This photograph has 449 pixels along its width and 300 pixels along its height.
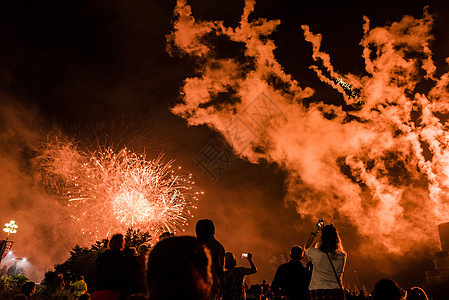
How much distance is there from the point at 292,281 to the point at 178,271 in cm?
426

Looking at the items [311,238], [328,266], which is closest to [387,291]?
[328,266]

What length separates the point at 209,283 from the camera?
150 cm

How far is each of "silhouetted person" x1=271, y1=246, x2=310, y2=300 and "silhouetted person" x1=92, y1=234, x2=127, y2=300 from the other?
266 centimetres

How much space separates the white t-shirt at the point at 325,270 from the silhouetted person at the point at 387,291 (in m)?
0.90

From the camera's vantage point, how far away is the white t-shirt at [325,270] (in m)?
4.46

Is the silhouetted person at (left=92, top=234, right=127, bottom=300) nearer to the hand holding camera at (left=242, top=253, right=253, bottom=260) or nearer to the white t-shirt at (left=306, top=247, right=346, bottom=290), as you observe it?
the hand holding camera at (left=242, top=253, right=253, bottom=260)

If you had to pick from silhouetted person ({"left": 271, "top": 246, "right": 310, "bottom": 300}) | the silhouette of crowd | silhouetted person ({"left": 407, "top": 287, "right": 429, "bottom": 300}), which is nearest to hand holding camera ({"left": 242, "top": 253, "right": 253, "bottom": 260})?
the silhouette of crowd

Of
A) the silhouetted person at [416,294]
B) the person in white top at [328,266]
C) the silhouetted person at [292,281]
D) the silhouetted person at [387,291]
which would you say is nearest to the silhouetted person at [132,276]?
the silhouetted person at [292,281]

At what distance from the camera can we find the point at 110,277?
4.15 m

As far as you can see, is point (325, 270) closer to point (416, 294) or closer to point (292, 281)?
point (292, 281)

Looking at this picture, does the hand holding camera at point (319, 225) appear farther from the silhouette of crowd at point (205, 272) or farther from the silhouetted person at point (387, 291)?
the silhouetted person at point (387, 291)

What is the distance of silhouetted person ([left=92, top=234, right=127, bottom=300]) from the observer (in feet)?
13.3

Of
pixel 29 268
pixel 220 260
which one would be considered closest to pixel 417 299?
pixel 220 260

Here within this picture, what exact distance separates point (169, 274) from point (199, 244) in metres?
0.22
